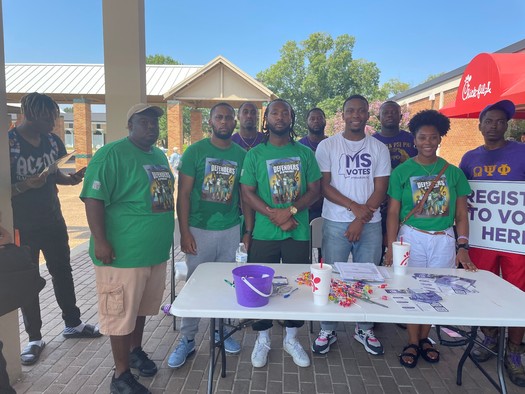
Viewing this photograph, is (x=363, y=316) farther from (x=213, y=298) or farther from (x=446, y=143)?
(x=446, y=143)

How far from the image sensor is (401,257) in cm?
246

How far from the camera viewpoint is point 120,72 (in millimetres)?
3910

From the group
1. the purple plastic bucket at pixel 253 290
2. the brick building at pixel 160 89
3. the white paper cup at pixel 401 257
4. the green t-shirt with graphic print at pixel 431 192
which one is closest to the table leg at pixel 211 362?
the purple plastic bucket at pixel 253 290

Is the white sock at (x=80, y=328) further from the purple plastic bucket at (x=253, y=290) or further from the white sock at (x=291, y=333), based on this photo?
the purple plastic bucket at (x=253, y=290)

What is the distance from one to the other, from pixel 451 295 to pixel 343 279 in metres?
0.60

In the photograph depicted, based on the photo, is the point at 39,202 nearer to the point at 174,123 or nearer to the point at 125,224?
the point at 125,224

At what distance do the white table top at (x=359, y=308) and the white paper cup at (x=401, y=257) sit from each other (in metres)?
0.19

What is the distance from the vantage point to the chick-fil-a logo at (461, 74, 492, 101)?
21.1 feet

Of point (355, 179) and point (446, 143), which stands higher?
point (446, 143)

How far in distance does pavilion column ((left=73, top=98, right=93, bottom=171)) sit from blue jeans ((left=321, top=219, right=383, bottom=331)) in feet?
56.4

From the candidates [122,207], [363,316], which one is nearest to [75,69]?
[122,207]

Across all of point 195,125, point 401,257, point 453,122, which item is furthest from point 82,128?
point 401,257

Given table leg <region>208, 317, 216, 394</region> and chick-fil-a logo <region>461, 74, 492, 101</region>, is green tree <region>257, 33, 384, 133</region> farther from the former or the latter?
table leg <region>208, 317, 216, 394</region>

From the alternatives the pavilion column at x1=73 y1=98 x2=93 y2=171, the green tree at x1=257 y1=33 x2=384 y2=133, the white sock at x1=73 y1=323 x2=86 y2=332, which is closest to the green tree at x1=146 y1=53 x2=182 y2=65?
the green tree at x1=257 y1=33 x2=384 y2=133
